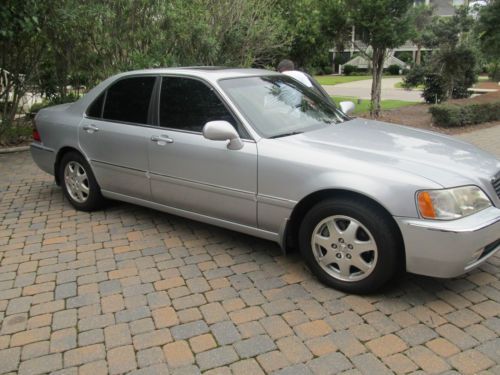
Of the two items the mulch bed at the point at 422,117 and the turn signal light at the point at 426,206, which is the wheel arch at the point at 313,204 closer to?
the turn signal light at the point at 426,206

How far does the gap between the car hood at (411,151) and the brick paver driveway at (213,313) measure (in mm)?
890

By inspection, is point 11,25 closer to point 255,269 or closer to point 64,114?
point 64,114

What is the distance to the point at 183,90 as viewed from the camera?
4414 millimetres

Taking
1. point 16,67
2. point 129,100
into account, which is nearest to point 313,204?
point 129,100

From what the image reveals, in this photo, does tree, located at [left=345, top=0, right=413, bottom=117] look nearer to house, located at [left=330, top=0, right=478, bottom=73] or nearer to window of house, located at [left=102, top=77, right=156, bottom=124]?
house, located at [left=330, top=0, right=478, bottom=73]

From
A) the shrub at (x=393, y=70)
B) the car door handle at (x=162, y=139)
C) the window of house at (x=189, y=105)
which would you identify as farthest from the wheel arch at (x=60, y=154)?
the shrub at (x=393, y=70)

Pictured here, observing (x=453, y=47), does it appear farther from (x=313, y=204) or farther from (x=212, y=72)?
(x=313, y=204)

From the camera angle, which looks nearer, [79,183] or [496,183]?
[496,183]

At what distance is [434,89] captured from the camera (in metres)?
17.4

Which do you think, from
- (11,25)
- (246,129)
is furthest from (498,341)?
(11,25)

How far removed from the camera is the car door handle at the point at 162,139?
4336mm

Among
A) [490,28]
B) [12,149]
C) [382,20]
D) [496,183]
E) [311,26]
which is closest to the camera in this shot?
[496,183]

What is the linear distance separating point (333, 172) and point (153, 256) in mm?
1821

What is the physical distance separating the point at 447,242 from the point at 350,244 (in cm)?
65
